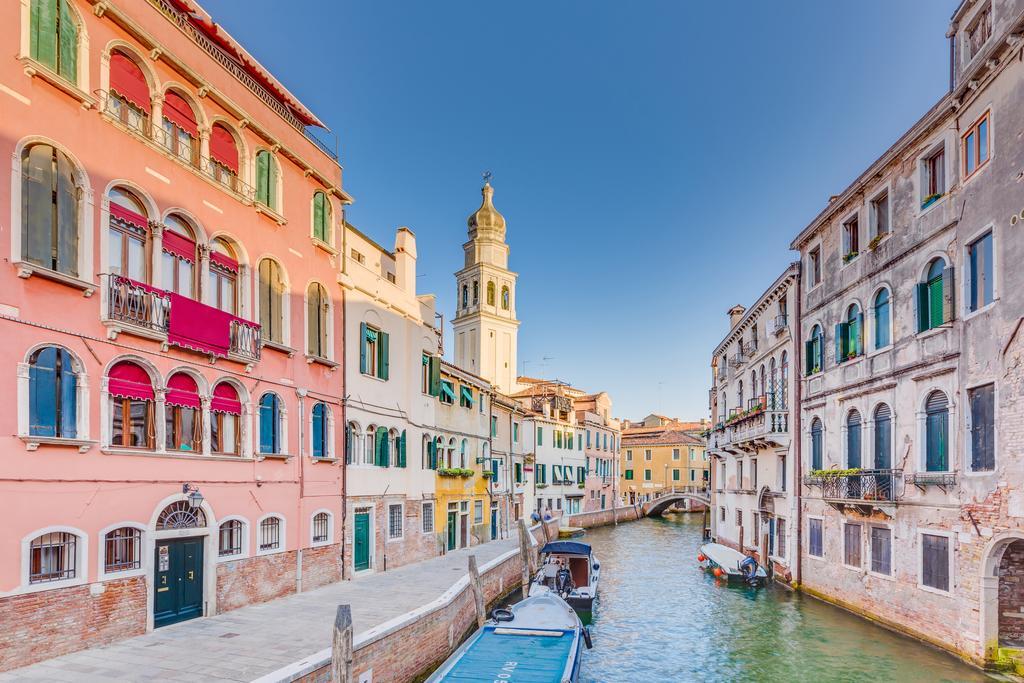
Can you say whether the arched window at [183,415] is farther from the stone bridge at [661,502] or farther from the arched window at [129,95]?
the stone bridge at [661,502]

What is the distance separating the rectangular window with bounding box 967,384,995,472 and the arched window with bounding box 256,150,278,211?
47.6 feet

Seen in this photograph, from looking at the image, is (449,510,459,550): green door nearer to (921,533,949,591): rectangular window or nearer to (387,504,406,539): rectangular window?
(387,504,406,539): rectangular window

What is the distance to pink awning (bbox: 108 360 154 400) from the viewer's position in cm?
1042

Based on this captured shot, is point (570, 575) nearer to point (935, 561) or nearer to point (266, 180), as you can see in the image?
point (935, 561)

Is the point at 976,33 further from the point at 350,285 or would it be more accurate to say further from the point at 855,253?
the point at 350,285

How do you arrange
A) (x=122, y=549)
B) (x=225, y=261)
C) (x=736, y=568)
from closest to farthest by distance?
(x=122, y=549), (x=225, y=261), (x=736, y=568)

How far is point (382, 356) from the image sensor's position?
1881 cm

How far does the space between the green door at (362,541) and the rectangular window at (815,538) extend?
12.6 meters

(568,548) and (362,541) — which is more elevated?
(362,541)

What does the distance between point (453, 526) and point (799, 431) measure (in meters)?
12.2

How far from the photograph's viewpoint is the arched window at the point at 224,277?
1276cm

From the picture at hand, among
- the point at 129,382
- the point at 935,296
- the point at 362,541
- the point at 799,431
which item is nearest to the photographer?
the point at 129,382

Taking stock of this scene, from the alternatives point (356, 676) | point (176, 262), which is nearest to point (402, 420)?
point (176, 262)

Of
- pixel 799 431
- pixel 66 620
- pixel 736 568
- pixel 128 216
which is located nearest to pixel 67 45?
pixel 128 216
